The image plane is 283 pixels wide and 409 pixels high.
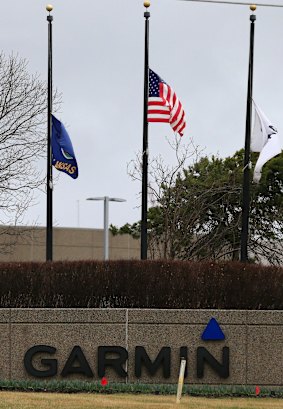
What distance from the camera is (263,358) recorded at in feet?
57.5

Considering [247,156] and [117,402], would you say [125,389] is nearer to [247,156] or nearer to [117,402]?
[117,402]

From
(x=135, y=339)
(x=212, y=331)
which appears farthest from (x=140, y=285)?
(x=212, y=331)

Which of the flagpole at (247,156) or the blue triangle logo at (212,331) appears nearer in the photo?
the blue triangle logo at (212,331)

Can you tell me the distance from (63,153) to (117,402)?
355 inches

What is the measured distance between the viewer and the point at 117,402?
14.7 meters

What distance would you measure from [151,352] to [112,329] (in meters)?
0.77

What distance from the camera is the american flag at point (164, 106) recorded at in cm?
2180

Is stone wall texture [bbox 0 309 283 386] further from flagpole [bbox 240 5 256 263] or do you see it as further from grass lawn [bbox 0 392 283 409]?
flagpole [bbox 240 5 256 263]

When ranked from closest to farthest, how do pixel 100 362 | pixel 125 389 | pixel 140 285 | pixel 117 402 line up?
pixel 117 402
pixel 125 389
pixel 100 362
pixel 140 285

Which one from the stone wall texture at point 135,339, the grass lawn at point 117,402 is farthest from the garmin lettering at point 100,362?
the grass lawn at point 117,402

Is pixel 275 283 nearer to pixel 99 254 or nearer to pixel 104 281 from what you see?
pixel 104 281

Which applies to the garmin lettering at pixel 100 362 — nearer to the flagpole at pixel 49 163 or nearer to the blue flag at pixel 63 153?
the flagpole at pixel 49 163

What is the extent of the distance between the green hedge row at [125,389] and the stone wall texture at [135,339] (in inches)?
35.7

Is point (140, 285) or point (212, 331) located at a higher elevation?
point (140, 285)
